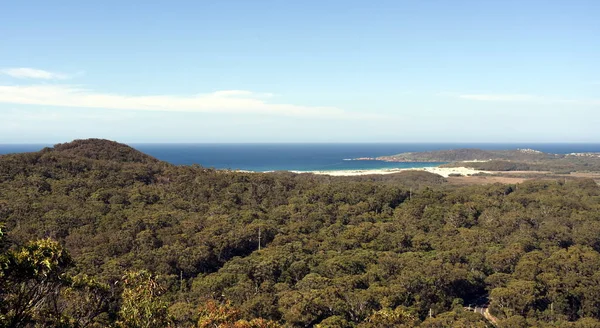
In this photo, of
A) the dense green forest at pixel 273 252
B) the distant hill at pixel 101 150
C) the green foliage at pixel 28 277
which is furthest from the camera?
the distant hill at pixel 101 150

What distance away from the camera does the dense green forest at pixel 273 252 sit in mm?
15242

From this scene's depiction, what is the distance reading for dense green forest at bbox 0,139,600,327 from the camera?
50.0 feet

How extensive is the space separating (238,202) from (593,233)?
4715cm

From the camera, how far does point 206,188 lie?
63.9 meters

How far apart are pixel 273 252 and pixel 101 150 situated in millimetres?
62469

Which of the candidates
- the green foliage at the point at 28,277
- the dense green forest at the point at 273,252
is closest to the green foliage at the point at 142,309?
the dense green forest at the point at 273,252

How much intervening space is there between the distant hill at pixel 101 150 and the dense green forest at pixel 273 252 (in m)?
15.7

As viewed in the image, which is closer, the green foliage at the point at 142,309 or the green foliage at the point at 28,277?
the green foliage at the point at 28,277

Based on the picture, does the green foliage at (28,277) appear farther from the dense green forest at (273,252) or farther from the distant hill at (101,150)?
the distant hill at (101,150)

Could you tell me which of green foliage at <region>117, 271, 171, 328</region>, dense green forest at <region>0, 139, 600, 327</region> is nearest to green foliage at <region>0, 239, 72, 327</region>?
dense green forest at <region>0, 139, 600, 327</region>

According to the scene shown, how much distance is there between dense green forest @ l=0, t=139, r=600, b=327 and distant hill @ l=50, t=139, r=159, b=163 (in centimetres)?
1571

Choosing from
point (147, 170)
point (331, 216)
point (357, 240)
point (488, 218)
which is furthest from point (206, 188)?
point (488, 218)

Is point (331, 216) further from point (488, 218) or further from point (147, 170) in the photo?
point (147, 170)

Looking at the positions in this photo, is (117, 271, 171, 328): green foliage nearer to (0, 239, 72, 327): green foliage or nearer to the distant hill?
(0, 239, 72, 327): green foliage
